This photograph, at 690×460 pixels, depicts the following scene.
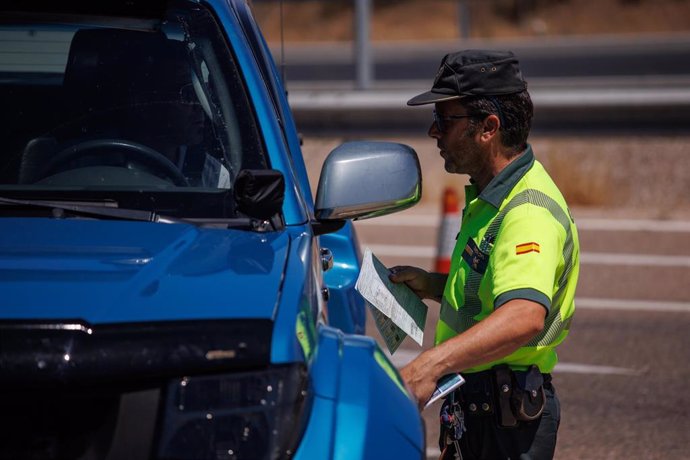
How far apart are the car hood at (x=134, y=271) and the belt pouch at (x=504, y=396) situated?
833 millimetres

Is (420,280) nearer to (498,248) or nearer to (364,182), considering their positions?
(498,248)

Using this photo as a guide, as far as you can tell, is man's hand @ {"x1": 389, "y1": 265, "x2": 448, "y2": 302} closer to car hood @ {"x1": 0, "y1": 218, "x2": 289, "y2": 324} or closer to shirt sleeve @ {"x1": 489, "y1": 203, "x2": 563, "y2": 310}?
shirt sleeve @ {"x1": 489, "y1": 203, "x2": 563, "y2": 310}

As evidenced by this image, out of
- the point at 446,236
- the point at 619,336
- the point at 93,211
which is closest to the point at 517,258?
the point at 93,211

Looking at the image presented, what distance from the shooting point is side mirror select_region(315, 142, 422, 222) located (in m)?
3.13

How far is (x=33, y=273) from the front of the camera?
2.39 meters

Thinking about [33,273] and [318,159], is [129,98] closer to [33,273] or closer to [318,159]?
[33,273]

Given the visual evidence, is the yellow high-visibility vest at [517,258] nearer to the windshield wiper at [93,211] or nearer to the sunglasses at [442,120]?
the sunglasses at [442,120]

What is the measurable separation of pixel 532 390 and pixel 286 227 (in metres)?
0.89

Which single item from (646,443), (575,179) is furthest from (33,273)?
(575,179)

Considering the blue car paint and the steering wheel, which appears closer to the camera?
the blue car paint

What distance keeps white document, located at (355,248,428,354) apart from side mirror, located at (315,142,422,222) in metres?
0.18

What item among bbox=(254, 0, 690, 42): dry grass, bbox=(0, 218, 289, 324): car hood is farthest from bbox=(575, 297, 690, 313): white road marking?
bbox=(0, 218, 289, 324): car hood

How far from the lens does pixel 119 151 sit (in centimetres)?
330

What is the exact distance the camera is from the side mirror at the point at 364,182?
3.13m
